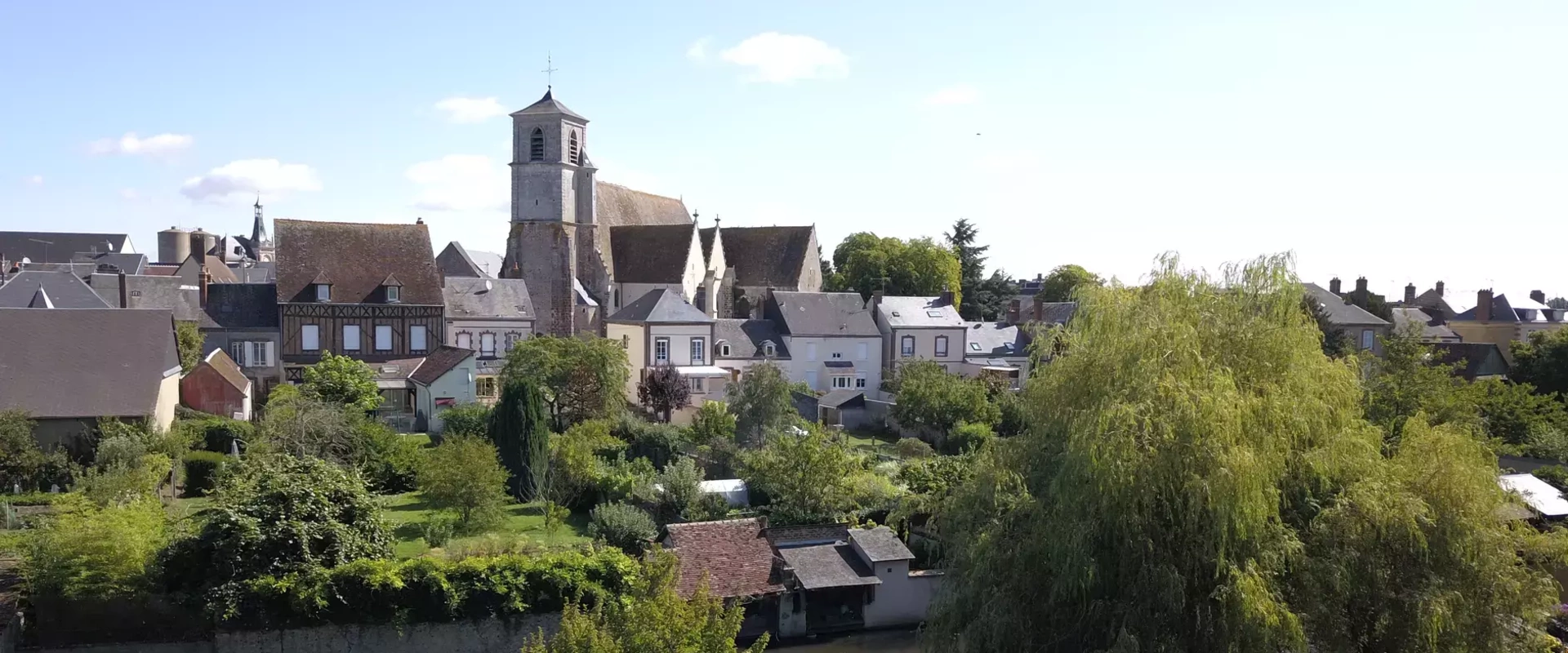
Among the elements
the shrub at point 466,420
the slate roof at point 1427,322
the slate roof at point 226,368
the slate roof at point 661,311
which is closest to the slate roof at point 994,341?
the slate roof at point 661,311

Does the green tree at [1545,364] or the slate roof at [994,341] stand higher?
the slate roof at [994,341]

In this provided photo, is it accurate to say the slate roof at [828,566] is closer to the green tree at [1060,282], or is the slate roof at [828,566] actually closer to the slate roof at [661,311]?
the slate roof at [661,311]

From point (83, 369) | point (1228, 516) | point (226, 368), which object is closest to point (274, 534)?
point (83, 369)

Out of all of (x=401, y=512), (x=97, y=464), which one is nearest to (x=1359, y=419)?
(x=401, y=512)

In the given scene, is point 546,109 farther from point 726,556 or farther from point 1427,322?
point 1427,322

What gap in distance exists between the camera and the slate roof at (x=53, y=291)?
33000 millimetres

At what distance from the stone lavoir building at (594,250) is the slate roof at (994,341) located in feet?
29.0

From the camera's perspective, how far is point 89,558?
575 inches

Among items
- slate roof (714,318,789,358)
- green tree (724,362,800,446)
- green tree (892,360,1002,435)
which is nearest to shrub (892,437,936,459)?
green tree (892,360,1002,435)

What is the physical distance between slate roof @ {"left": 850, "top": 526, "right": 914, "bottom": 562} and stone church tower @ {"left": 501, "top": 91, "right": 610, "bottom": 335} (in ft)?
74.1

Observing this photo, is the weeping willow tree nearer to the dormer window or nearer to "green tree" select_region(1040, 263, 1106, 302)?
the dormer window

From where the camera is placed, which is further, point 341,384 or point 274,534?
point 341,384

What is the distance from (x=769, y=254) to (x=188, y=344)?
25.5m

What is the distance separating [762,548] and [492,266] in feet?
146
